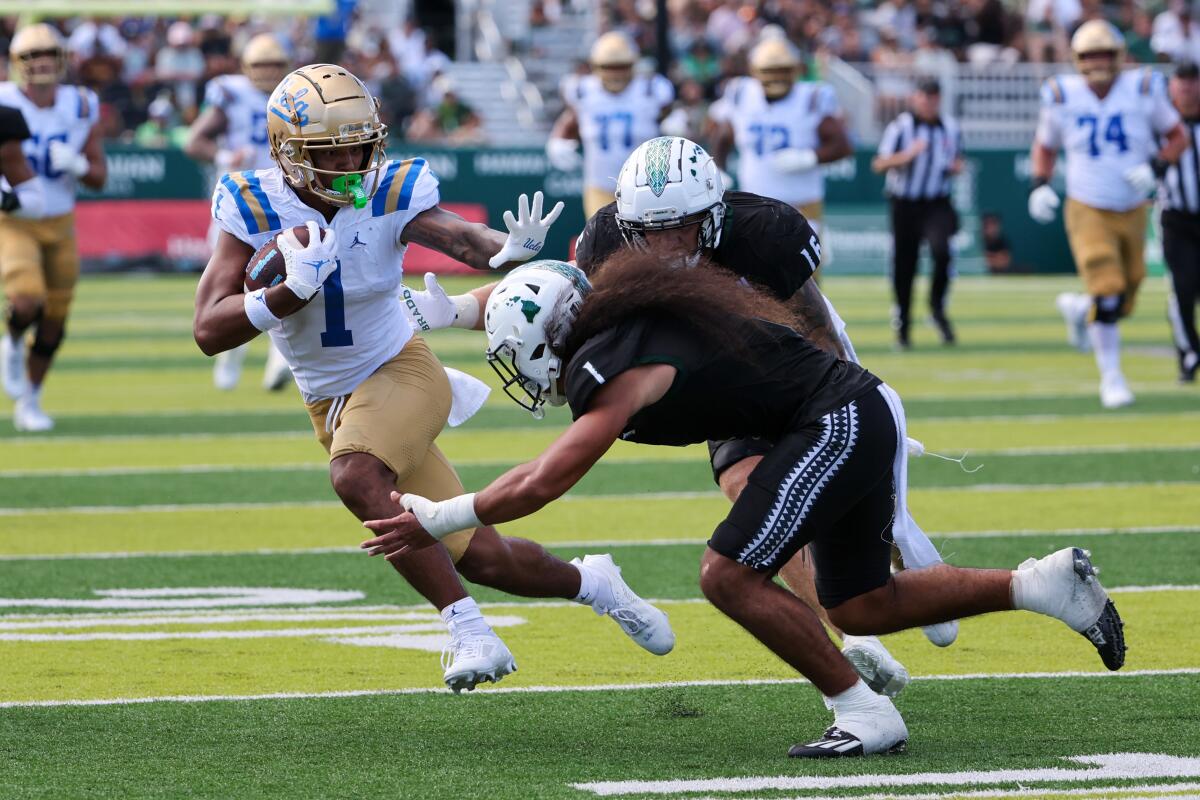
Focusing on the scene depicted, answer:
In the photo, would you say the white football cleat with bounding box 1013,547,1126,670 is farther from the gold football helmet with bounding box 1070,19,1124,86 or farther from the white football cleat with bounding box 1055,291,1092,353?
the gold football helmet with bounding box 1070,19,1124,86

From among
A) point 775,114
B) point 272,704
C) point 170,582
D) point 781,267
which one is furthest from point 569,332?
point 775,114

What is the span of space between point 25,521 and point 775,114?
6.73 meters

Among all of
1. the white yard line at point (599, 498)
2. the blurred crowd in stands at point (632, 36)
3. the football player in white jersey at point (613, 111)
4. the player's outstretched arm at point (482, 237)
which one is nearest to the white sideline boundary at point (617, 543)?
the white yard line at point (599, 498)

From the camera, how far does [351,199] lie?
187 inches

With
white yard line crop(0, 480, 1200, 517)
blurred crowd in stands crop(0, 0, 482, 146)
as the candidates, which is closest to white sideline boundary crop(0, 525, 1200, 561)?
white yard line crop(0, 480, 1200, 517)

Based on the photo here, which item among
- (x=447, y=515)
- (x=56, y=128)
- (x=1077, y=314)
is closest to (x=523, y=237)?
(x=447, y=515)

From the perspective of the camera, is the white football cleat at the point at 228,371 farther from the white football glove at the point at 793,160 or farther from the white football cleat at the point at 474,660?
the white football cleat at the point at 474,660

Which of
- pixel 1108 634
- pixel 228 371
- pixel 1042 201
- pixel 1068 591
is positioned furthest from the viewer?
pixel 228 371

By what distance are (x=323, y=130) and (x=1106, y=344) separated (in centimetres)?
669

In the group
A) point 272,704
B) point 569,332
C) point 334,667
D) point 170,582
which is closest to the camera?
point 569,332

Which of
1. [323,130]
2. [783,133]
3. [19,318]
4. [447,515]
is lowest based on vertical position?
[19,318]

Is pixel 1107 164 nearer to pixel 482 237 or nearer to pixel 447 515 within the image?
pixel 482 237

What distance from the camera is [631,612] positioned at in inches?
189

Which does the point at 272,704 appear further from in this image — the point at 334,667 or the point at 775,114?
the point at 775,114
